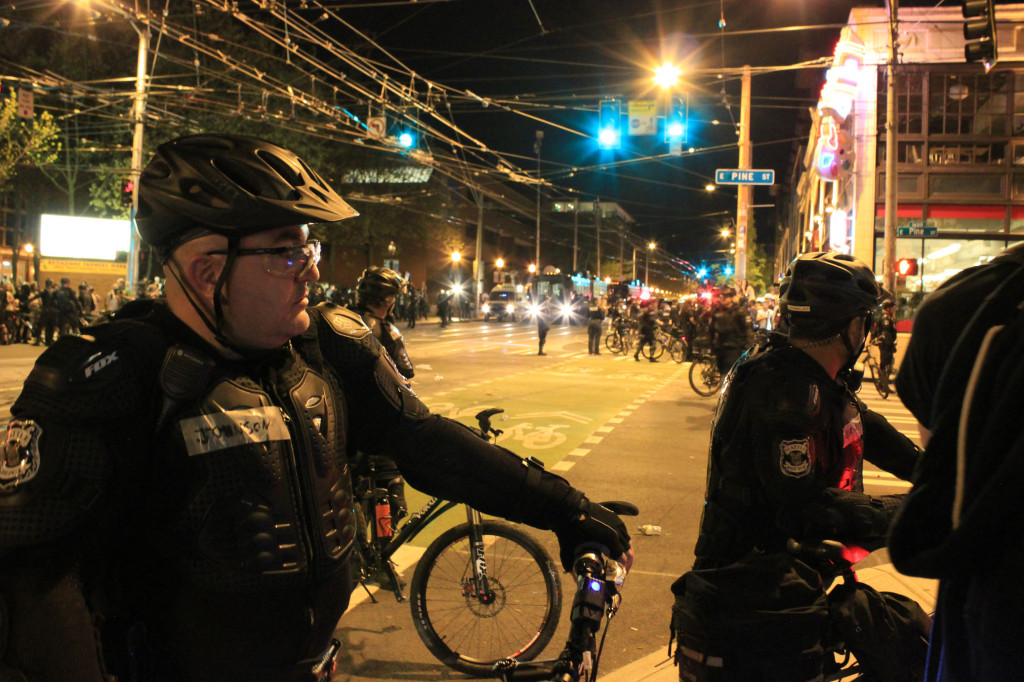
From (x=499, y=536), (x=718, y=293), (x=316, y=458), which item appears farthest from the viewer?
(x=718, y=293)

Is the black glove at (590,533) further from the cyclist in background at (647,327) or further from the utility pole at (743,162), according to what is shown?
the utility pole at (743,162)

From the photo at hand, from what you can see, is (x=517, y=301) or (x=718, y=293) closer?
(x=718, y=293)

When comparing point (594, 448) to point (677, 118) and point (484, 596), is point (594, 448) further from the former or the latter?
point (677, 118)

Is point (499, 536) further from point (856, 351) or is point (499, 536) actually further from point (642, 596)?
point (856, 351)

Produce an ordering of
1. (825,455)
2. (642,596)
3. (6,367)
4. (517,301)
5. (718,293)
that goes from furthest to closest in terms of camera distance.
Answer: (517,301) → (6,367) → (718,293) → (642,596) → (825,455)

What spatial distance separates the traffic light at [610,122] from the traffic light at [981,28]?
1011 cm

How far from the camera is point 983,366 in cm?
118

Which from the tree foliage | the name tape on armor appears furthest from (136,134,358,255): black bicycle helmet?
the tree foliage

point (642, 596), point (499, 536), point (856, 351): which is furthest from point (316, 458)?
point (642, 596)

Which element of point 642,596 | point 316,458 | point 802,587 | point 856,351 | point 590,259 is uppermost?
point 590,259

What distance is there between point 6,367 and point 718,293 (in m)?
13.7

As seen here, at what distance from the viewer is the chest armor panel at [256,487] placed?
57.1 inches

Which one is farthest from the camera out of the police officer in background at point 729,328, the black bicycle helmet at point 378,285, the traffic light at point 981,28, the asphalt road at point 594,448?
the police officer in background at point 729,328

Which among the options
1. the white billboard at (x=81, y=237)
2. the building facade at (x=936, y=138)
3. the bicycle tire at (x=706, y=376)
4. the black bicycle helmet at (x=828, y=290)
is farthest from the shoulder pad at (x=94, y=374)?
the white billboard at (x=81, y=237)
